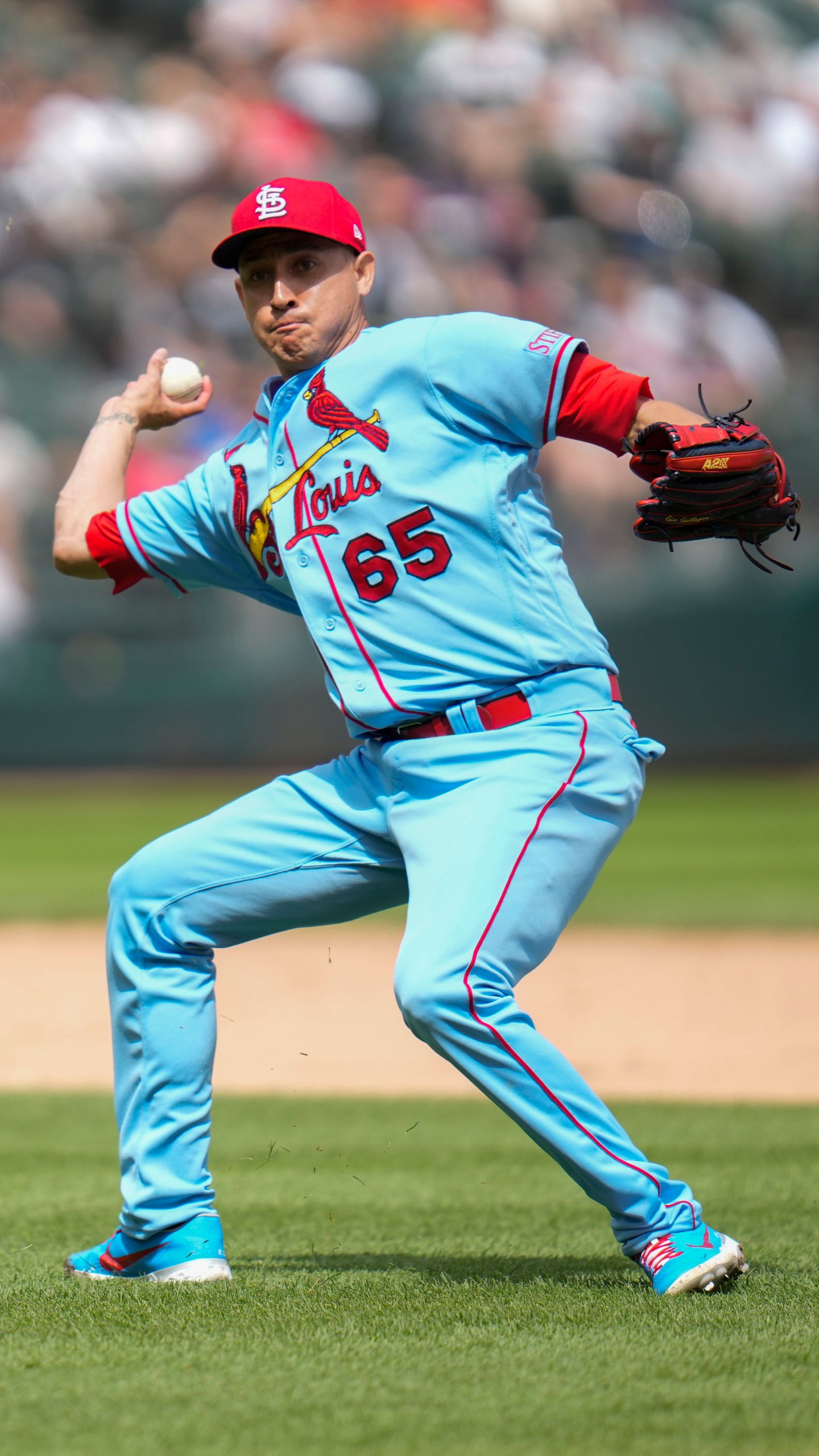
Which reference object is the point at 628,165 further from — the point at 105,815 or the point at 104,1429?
the point at 104,1429

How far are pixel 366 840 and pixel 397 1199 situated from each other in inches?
41.7

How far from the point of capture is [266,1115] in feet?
14.1

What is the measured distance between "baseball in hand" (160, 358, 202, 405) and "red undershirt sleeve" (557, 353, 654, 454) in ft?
2.77

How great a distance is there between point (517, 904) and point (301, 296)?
3.29 feet

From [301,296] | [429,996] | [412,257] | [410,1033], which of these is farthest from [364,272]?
[412,257]

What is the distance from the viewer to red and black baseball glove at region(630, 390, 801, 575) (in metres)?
2.33

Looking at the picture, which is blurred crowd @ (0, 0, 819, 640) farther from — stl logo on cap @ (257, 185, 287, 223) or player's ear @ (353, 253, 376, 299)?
stl logo on cap @ (257, 185, 287, 223)

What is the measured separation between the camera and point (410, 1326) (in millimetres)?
2252

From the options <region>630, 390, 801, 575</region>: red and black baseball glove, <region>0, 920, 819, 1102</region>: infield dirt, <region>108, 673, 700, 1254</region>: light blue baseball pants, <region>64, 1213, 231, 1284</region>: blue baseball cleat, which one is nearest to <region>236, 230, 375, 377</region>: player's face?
<region>630, 390, 801, 575</region>: red and black baseball glove

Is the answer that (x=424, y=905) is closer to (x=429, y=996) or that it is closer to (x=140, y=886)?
(x=429, y=996)

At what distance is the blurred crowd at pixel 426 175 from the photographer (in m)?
12.7

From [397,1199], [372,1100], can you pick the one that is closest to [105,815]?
[372,1100]

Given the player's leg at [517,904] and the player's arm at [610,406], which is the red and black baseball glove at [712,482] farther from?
the player's leg at [517,904]

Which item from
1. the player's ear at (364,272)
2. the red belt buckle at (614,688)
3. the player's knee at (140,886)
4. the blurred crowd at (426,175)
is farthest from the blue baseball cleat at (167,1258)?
the blurred crowd at (426,175)
